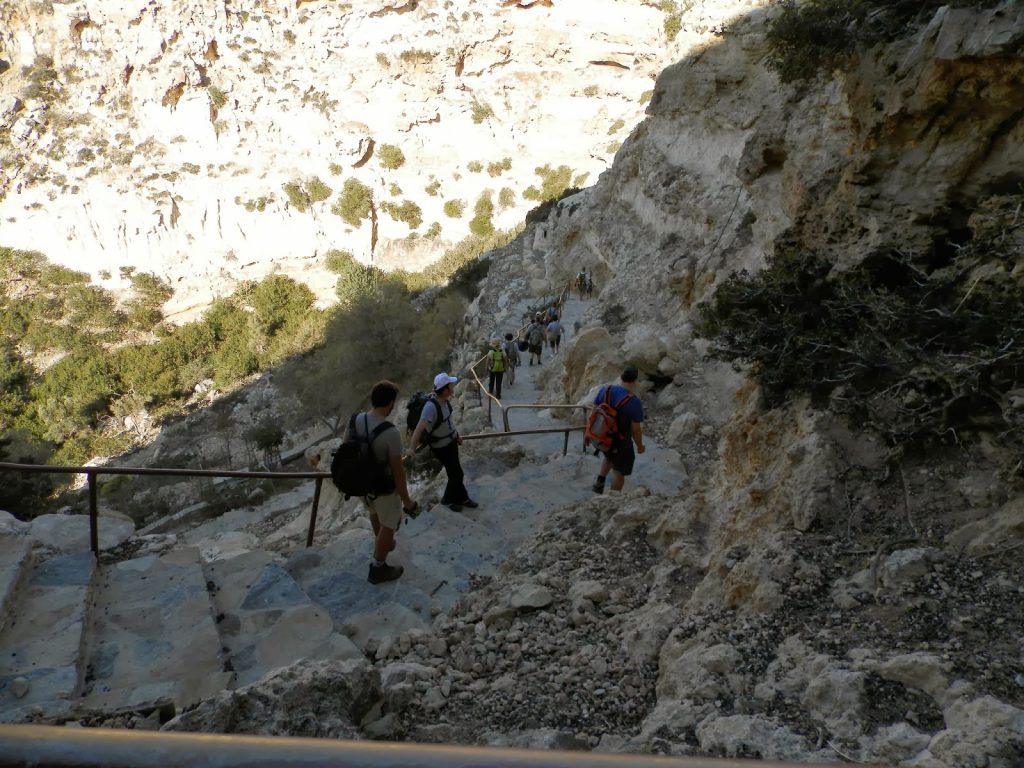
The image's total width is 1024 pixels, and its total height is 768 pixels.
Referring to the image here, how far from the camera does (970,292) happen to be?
120 inches

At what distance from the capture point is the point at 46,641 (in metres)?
3.19

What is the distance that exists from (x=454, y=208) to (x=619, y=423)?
127ft

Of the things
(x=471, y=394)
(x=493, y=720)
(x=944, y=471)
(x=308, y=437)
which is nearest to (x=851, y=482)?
(x=944, y=471)

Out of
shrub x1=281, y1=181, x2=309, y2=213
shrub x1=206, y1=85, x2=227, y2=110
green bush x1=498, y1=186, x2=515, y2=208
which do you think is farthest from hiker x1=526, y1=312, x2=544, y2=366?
shrub x1=206, y1=85, x2=227, y2=110

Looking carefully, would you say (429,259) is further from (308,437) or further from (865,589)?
(865,589)

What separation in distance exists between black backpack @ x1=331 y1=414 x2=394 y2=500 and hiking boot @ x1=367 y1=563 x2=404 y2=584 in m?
0.68

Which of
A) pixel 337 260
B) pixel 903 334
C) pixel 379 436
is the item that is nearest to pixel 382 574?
pixel 379 436

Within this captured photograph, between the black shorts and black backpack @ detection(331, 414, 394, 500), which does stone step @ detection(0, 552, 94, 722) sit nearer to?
black backpack @ detection(331, 414, 394, 500)

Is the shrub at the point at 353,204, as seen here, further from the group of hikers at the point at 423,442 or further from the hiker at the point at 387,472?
the hiker at the point at 387,472

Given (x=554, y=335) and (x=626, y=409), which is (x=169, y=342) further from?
(x=626, y=409)

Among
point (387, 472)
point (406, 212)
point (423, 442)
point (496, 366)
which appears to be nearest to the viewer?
point (387, 472)

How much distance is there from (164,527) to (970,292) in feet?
48.9

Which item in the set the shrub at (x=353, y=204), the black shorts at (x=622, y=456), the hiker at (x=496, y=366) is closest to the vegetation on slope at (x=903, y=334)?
the black shorts at (x=622, y=456)

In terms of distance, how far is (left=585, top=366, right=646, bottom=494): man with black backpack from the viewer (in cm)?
542
